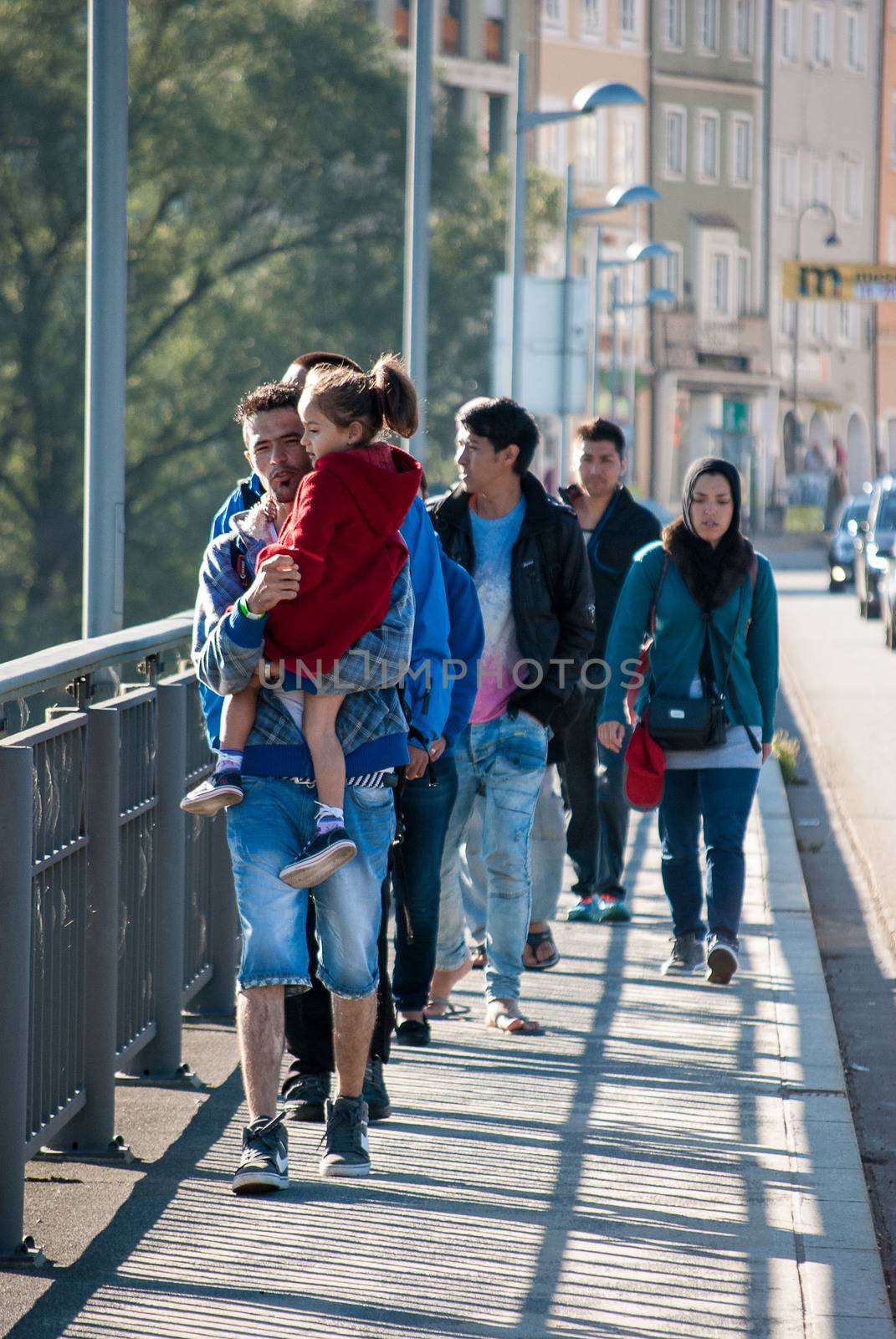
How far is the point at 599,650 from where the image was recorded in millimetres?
9070

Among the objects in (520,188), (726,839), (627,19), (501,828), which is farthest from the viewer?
(627,19)

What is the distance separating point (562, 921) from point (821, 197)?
7602 centimetres

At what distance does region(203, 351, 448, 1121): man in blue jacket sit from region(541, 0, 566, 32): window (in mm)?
67469

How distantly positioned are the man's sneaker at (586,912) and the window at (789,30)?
74.5 meters

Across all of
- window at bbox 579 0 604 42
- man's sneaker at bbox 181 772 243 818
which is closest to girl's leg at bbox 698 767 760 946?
man's sneaker at bbox 181 772 243 818

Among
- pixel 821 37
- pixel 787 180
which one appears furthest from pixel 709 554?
pixel 821 37

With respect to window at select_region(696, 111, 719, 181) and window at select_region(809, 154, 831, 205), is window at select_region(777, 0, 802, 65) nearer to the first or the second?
window at select_region(809, 154, 831, 205)

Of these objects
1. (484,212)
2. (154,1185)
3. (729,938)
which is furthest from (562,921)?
(484,212)

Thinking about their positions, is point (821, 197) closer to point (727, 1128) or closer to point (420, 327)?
point (420, 327)

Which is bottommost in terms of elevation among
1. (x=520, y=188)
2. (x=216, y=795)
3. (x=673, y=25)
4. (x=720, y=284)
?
(x=216, y=795)

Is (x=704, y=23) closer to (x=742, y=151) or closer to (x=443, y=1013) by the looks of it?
(x=742, y=151)

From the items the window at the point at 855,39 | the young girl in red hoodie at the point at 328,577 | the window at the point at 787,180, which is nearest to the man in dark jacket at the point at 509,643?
the young girl in red hoodie at the point at 328,577

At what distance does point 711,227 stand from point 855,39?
11.8 m

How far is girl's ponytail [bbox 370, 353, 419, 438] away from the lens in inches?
201
